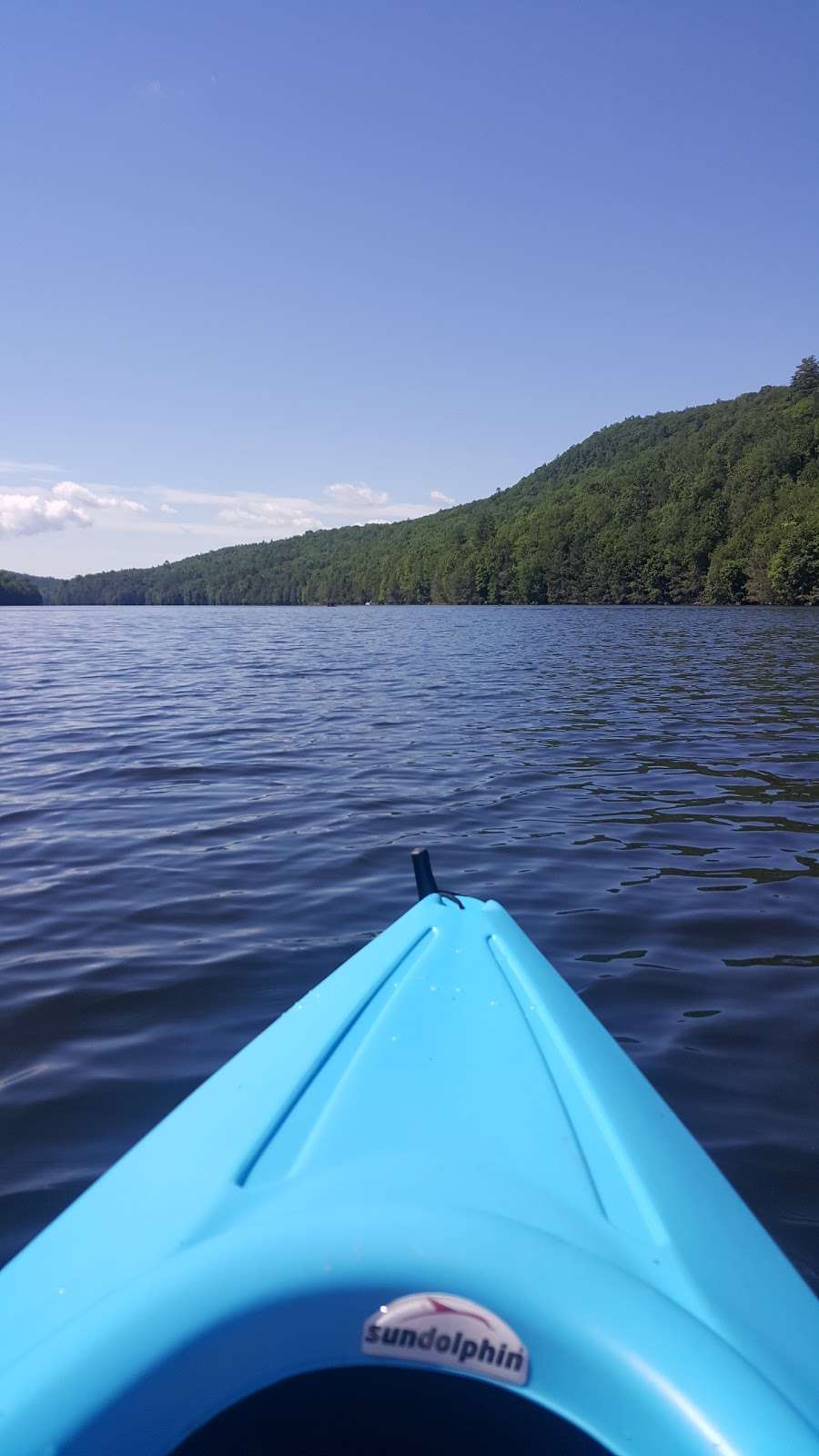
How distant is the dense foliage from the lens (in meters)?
118

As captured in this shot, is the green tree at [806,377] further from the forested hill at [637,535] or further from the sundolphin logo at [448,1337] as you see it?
the sundolphin logo at [448,1337]

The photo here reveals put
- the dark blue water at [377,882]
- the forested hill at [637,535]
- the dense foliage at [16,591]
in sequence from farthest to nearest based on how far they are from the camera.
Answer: the dense foliage at [16,591]
the forested hill at [637,535]
the dark blue water at [377,882]

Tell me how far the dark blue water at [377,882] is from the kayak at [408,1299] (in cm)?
107

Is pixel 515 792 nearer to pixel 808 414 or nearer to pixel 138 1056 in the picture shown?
pixel 138 1056

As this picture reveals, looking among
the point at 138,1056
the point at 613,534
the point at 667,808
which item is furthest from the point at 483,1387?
the point at 613,534

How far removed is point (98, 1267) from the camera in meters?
1.65

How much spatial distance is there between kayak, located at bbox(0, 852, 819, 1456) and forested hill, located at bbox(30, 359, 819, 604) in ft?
233

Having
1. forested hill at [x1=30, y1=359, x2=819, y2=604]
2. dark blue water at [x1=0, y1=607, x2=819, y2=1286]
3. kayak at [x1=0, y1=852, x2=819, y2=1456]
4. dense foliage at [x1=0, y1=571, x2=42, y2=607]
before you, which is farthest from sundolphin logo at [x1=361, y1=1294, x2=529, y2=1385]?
dense foliage at [x1=0, y1=571, x2=42, y2=607]

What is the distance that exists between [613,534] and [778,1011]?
96.2 m

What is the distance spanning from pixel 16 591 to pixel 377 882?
12716 cm

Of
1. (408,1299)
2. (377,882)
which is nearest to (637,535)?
(377,882)

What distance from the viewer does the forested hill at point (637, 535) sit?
76.2 m

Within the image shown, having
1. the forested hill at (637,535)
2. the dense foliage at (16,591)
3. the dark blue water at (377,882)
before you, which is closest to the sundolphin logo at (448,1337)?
the dark blue water at (377,882)

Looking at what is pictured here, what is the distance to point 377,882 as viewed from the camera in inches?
233
